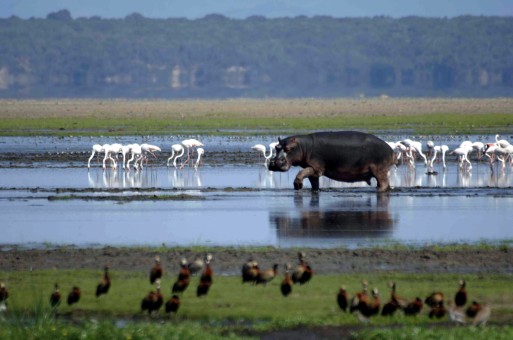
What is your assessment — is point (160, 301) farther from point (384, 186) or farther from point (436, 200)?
point (384, 186)

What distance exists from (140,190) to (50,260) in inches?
431

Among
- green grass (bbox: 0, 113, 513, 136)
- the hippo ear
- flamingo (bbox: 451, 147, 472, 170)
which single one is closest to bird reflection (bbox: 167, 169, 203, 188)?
the hippo ear

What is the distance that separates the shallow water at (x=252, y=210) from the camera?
65.9 feet

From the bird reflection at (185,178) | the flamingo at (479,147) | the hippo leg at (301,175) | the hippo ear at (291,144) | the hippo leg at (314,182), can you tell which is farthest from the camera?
the flamingo at (479,147)

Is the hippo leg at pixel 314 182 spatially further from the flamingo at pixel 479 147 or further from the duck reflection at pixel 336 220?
the flamingo at pixel 479 147

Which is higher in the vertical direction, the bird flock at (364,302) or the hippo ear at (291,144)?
the hippo ear at (291,144)

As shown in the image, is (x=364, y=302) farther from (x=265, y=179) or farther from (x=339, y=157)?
(x=265, y=179)

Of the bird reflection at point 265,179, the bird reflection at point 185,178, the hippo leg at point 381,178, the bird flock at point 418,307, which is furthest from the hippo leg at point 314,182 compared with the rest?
the bird flock at point 418,307

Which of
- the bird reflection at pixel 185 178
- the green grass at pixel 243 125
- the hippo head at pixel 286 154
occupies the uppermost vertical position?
the hippo head at pixel 286 154

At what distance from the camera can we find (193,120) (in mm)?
74125

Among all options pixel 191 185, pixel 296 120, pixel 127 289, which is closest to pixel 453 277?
pixel 127 289

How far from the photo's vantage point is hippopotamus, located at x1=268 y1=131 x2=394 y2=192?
28.4 metres

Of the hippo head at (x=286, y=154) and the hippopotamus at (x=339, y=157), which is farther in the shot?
the hippo head at (x=286, y=154)

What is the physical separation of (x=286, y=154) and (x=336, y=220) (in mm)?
7014
